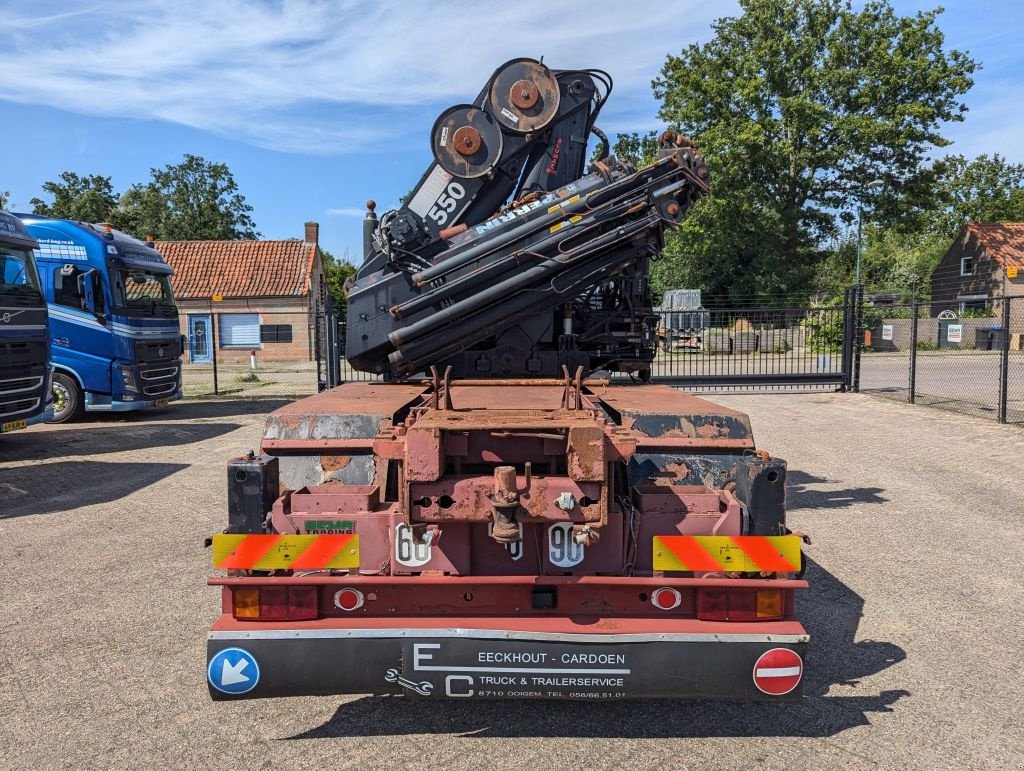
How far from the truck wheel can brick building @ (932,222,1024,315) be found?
38957 millimetres

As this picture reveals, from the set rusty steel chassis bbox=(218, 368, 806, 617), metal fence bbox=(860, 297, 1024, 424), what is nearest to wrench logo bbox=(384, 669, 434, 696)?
rusty steel chassis bbox=(218, 368, 806, 617)

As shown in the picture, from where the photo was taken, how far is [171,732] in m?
3.26

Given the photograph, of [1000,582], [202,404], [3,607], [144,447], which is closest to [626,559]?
[1000,582]

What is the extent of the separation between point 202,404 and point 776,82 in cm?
3016

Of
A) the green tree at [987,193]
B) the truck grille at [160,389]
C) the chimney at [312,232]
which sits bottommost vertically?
the truck grille at [160,389]

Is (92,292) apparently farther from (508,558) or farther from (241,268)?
(241,268)

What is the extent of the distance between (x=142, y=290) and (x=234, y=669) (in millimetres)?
12369

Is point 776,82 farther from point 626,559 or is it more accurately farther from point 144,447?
point 626,559

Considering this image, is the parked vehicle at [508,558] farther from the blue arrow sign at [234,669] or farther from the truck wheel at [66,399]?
the truck wheel at [66,399]

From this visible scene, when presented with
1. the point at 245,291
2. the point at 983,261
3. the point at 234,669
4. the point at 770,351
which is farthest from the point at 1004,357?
the point at 983,261

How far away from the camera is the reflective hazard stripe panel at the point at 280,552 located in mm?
2971

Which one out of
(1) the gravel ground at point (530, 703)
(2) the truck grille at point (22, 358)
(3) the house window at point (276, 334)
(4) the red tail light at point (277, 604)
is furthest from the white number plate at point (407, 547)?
(3) the house window at point (276, 334)

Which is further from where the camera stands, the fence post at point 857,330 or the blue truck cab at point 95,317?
the fence post at point 857,330

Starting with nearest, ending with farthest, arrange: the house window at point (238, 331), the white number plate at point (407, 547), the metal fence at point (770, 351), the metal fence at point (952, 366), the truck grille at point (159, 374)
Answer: the white number plate at point (407, 547) → the metal fence at point (952, 366) → the truck grille at point (159, 374) → the metal fence at point (770, 351) → the house window at point (238, 331)
